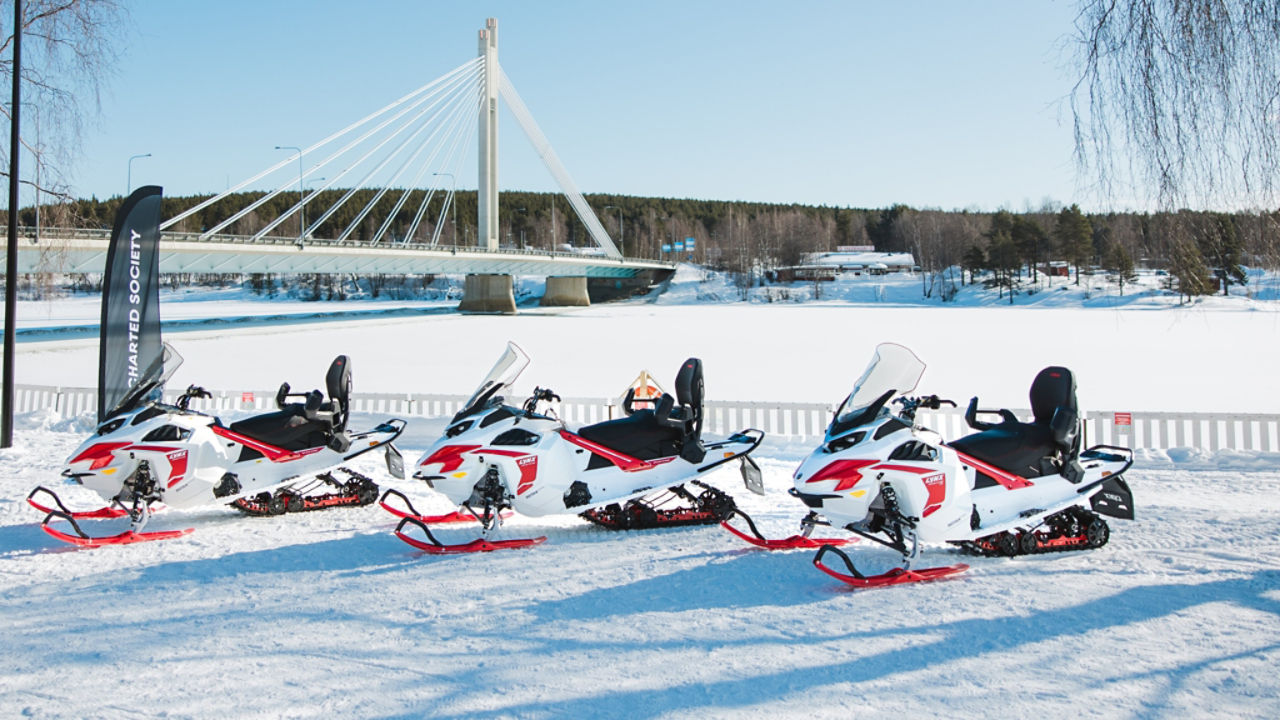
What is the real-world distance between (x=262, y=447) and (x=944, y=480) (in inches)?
179

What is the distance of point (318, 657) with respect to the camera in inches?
145

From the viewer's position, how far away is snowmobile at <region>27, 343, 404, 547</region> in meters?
5.72

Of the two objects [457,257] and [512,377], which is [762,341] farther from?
[457,257]

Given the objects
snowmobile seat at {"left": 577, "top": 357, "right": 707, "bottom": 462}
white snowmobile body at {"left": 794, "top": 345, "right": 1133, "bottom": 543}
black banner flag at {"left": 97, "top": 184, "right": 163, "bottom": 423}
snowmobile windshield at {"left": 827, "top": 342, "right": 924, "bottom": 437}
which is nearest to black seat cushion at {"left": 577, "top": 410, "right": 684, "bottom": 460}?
snowmobile seat at {"left": 577, "top": 357, "right": 707, "bottom": 462}

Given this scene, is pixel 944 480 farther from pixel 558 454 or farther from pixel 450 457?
pixel 450 457

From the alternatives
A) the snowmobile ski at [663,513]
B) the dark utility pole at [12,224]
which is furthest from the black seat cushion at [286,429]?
the dark utility pole at [12,224]

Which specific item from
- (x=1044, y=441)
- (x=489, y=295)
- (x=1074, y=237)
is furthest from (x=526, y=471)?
(x=1074, y=237)

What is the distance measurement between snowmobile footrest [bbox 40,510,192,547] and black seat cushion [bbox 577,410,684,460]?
9.12 ft

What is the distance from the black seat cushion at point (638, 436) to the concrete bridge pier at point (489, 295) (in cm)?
4881

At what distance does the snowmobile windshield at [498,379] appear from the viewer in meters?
5.85

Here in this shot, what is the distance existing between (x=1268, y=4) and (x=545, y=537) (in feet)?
15.5

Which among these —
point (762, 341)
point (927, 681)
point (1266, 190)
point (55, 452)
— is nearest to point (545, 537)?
point (927, 681)

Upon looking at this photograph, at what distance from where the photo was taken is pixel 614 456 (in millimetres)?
5871

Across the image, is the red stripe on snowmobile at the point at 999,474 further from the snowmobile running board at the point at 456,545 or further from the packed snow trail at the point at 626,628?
the snowmobile running board at the point at 456,545
